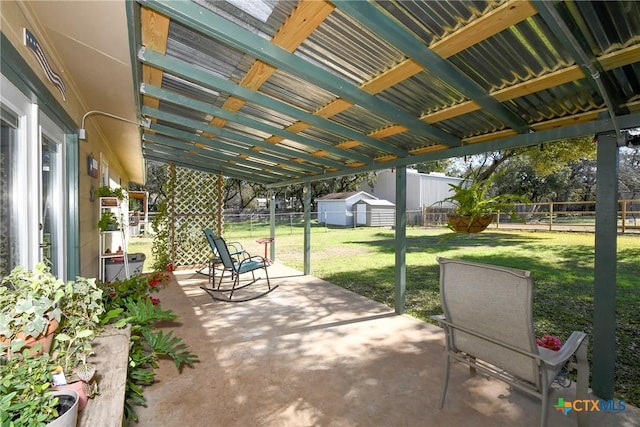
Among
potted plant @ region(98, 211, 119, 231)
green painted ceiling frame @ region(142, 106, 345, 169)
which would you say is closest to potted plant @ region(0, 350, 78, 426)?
green painted ceiling frame @ region(142, 106, 345, 169)

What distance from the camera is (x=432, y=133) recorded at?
3078mm

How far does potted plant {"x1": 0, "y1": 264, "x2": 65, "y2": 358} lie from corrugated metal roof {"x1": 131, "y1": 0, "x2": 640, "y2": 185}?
1465mm

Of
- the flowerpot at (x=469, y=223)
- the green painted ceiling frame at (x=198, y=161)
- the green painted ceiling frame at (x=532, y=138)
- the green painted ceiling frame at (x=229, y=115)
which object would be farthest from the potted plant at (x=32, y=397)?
the green painted ceiling frame at (x=198, y=161)

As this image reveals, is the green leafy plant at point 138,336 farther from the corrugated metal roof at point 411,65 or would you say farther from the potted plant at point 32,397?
the corrugated metal roof at point 411,65

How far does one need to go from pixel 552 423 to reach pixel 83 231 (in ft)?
15.0

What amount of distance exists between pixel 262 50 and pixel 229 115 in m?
1.50

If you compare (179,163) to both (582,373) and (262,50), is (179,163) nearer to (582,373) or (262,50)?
(262,50)

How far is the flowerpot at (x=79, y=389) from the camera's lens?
116 centimetres

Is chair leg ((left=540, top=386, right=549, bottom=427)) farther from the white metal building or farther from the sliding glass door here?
the white metal building

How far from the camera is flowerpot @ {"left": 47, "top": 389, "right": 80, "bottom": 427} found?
984mm

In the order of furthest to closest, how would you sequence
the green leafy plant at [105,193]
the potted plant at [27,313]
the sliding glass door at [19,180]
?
the green leafy plant at [105,193], the sliding glass door at [19,180], the potted plant at [27,313]

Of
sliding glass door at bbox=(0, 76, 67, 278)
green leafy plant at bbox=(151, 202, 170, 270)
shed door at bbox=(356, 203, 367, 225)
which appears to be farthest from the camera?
shed door at bbox=(356, 203, 367, 225)

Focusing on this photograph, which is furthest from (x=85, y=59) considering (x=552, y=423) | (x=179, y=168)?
(x=179, y=168)

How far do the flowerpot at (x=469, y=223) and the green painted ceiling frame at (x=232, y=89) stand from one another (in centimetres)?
141
